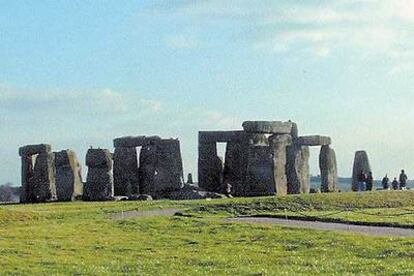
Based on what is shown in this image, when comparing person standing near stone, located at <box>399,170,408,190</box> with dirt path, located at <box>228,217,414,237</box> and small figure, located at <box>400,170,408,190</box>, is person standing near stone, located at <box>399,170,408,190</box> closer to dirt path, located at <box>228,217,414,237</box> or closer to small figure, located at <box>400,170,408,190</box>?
small figure, located at <box>400,170,408,190</box>

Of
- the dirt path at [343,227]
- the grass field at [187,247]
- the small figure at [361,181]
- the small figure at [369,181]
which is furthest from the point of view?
the small figure at [369,181]

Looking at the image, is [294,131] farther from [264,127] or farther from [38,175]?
[38,175]

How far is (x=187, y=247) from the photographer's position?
25.1 metres

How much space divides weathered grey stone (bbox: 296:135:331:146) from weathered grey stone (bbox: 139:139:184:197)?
8.44m

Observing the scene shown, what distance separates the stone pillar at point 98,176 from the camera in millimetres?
56281

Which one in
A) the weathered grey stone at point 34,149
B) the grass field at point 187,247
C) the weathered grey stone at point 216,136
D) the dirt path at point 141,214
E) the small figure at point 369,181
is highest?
the weathered grey stone at point 216,136

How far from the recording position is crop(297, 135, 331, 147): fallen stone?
Result: 59.3 m

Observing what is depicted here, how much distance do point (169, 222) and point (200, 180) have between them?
27.9 m

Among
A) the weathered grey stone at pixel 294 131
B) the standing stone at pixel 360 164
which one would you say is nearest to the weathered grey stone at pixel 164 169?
the weathered grey stone at pixel 294 131

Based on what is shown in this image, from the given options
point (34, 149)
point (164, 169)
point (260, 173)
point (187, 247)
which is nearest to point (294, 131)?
point (260, 173)

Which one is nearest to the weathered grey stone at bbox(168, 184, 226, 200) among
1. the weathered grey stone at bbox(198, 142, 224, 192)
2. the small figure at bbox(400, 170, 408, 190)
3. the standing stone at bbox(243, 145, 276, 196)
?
the standing stone at bbox(243, 145, 276, 196)

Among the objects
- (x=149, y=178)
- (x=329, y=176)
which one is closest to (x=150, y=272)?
(x=149, y=178)

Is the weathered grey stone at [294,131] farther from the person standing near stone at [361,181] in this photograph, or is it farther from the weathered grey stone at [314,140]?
the person standing near stone at [361,181]

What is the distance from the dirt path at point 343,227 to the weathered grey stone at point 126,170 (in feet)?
88.0
